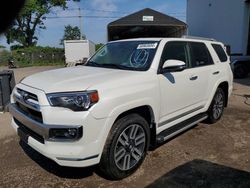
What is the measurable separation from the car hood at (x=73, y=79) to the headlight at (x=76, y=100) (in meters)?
0.08

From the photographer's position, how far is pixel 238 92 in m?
9.95

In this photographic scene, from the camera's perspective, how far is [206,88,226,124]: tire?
5.91 meters

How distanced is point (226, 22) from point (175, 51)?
16490 mm

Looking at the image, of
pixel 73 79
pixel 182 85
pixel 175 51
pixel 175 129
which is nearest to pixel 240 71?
pixel 175 51

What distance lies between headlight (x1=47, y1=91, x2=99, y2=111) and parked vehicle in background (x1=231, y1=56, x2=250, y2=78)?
12404 millimetres

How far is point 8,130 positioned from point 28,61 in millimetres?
34475

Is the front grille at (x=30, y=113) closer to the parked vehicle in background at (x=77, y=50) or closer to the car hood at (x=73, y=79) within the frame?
the car hood at (x=73, y=79)

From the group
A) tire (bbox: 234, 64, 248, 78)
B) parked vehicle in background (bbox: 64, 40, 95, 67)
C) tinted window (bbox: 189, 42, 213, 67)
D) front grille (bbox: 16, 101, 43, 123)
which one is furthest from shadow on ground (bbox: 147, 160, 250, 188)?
parked vehicle in background (bbox: 64, 40, 95, 67)

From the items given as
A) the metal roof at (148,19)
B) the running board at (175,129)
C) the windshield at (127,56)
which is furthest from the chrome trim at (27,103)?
the metal roof at (148,19)

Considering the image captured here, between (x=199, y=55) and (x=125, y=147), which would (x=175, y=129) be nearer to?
(x=125, y=147)

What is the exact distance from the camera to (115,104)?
3.42 metres

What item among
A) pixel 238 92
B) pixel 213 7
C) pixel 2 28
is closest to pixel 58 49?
pixel 213 7

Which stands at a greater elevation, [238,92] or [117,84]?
[117,84]

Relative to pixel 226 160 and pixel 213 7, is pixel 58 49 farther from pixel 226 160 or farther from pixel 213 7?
pixel 226 160
